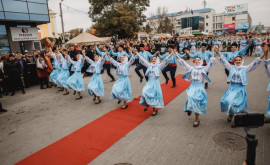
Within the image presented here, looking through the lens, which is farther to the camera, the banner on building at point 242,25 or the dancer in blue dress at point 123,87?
the banner on building at point 242,25

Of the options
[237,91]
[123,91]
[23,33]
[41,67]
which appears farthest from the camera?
[23,33]

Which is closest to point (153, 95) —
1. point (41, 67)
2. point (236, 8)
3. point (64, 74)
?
point (64, 74)

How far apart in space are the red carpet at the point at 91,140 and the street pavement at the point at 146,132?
0.21 meters

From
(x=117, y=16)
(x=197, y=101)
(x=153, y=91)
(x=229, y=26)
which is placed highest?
(x=229, y=26)

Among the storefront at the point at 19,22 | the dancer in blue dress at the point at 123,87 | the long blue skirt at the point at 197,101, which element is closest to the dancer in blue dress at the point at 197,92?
the long blue skirt at the point at 197,101

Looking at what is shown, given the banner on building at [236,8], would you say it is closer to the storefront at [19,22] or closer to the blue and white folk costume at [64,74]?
the storefront at [19,22]

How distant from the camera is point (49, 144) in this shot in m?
4.35

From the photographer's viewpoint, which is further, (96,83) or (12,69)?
(12,69)

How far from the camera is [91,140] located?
14.3ft

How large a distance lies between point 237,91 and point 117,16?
2996cm

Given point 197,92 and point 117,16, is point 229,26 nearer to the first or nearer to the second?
point 117,16

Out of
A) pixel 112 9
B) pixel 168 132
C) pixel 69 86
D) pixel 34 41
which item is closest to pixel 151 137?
pixel 168 132

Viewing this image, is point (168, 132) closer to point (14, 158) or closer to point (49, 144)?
point (49, 144)

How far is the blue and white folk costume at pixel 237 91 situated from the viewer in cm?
439
